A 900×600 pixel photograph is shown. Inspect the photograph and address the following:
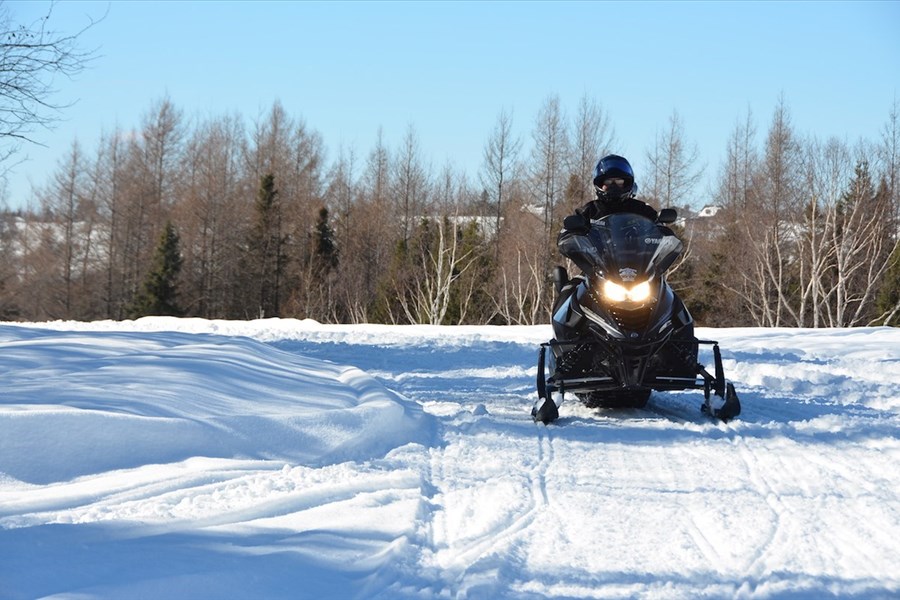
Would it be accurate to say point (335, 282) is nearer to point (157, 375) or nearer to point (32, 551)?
point (157, 375)

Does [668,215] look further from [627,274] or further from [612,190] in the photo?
[612,190]

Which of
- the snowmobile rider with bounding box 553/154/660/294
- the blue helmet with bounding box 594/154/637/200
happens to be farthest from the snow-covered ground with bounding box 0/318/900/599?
the blue helmet with bounding box 594/154/637/200

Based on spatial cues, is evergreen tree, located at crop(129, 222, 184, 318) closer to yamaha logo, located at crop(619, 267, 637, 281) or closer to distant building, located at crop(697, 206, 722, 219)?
distant building, located at crop(697, 206, 722, 219)

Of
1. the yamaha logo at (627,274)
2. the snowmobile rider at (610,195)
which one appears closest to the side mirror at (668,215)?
the snowmobile rider at (610,195)

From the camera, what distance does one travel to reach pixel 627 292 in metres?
7.39

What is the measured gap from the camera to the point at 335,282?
5438cm

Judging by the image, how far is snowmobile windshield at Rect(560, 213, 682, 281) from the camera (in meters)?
7.52

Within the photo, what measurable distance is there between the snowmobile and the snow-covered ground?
34 cm

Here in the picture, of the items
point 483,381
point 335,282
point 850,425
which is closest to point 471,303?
point 335,282

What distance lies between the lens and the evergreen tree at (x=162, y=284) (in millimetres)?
52469

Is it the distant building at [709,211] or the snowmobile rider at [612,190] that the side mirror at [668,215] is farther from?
the distant building at [709,211]

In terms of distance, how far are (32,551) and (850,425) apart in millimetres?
6306

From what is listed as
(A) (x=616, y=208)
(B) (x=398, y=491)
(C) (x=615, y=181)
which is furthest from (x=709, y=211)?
(B) (x=398, y=491)

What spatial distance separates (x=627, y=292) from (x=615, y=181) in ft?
5.05
